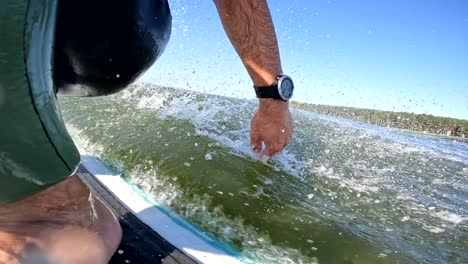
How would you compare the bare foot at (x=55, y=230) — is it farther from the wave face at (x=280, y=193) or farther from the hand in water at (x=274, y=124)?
the hand in water at (x=274, y=124)

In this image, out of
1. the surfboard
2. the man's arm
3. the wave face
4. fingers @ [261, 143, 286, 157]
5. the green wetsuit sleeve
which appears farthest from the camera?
fingers @ [261, 143, 286, 157]

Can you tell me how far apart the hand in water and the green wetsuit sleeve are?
1.03 metres

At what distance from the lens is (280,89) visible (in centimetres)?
148

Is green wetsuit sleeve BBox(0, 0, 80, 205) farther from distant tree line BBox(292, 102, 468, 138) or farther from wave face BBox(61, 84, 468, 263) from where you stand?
distant tree line BBox(292, 102, 468, 138)

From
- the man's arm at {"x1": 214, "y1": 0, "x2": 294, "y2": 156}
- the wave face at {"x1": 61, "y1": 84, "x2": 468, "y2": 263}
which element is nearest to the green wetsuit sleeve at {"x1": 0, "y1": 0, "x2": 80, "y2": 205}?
the wave face at {"x1": 61, "y1": 84, "x2": 468, "y2": 263}

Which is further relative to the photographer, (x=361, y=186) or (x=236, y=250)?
(x=361, y=186)

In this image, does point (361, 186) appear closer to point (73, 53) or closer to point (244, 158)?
point (244, 158)

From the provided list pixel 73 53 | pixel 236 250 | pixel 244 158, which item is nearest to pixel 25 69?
pixel 73 53

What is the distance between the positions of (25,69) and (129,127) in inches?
76.9

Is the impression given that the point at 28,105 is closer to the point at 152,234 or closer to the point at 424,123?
the point at 152,234

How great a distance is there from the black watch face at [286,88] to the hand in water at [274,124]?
0.03 meters

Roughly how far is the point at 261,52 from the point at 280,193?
25.4 inches

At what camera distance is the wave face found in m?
1.24

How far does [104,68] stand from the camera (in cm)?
102
